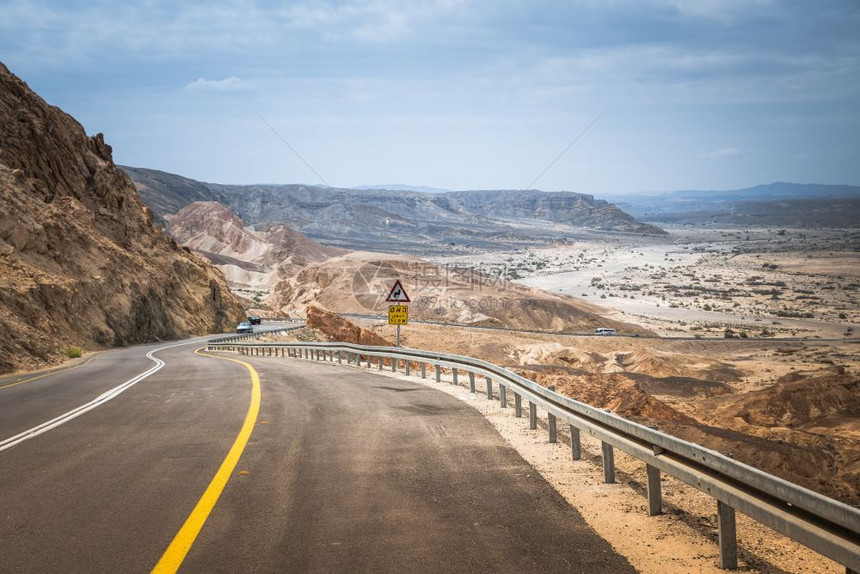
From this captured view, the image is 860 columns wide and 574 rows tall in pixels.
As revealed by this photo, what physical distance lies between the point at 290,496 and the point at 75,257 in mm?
43410

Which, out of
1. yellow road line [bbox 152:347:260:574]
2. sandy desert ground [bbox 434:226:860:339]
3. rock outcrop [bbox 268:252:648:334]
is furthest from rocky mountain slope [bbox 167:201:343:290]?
yellow road line [bbox 152:347:260:574]

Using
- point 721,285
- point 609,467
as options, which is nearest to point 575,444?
point 609,467

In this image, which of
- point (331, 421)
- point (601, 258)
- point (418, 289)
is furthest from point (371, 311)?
point (601, 258)

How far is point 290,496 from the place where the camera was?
261 inches

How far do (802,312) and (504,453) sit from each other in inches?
3348

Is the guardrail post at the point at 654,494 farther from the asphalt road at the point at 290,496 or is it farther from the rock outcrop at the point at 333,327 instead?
the rock outcrop at the point at 333,327

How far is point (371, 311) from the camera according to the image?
279 ft

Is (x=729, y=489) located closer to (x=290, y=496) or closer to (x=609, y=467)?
(x=609, y=467)

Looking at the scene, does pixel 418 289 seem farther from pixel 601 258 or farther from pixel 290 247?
pixel 601 258

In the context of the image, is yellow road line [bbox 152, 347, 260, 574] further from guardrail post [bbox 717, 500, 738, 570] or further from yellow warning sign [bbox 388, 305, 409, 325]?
yellow warning sign [bbox 388, 305, 409, 325]

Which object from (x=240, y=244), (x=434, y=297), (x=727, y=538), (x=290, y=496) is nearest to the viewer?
(x=727, y=538)

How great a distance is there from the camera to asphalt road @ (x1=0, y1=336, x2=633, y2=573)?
5148 mm

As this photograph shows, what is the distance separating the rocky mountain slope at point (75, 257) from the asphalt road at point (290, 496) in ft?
58.1

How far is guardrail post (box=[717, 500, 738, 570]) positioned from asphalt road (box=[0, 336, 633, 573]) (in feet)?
2.15
